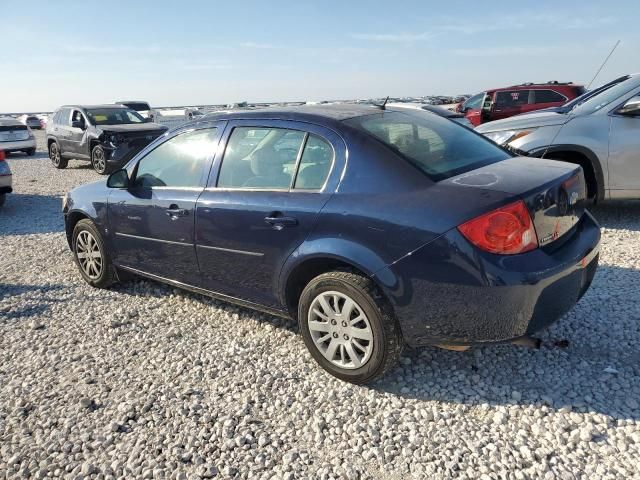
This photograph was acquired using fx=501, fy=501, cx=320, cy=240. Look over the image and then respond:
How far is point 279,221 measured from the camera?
3.08 metres

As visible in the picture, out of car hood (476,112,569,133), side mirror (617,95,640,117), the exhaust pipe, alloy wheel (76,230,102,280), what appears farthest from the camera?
car hood (476,112,569,133)

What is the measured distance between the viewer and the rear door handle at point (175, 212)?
12.1 feet

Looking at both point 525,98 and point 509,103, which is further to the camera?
point 509,103

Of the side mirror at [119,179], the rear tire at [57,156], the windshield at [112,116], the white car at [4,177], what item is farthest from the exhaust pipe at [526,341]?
the rear tire at [57,156]

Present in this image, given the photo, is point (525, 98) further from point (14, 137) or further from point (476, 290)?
point (14, 137)

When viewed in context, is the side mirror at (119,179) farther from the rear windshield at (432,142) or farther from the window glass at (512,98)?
the window glass at (512,98)

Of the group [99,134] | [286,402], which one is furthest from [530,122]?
[99,134]

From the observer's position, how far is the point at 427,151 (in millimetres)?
3039

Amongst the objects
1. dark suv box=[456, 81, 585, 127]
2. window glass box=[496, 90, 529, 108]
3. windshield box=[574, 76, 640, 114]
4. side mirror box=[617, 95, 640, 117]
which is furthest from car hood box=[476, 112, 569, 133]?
window glass box=[496, 90, 529, 108]

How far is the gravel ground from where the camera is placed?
239 cm

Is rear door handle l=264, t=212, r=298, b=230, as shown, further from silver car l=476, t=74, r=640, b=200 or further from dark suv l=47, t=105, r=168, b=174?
dark suv l=47, t=105, r=168, b=174

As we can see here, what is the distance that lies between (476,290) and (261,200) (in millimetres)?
1468

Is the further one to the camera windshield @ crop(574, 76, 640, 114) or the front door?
windshield @ crop(574, 76, 640, 114)

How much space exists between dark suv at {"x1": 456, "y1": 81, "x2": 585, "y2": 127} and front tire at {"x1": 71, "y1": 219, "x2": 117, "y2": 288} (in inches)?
457
